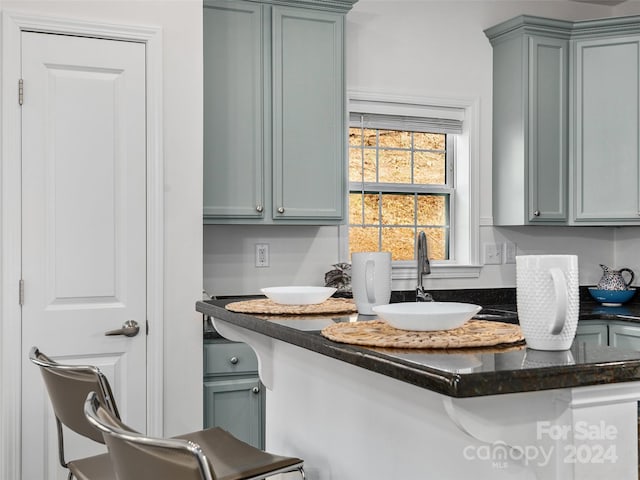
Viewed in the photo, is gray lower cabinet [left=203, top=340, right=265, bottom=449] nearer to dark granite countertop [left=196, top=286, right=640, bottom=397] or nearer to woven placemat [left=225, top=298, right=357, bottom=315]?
woven placemat [left=225, top=298, right=357, bottom=315]

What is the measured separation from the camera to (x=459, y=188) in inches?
159

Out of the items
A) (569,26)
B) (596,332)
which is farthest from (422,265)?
(569,26)

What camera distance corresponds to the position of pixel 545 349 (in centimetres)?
108

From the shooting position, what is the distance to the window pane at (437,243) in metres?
4.00

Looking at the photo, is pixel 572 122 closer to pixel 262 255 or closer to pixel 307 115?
pixel 307 115

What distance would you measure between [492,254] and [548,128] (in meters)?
0.77

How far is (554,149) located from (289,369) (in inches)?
97.5

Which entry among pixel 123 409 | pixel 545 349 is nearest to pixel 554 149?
pixel 123 409

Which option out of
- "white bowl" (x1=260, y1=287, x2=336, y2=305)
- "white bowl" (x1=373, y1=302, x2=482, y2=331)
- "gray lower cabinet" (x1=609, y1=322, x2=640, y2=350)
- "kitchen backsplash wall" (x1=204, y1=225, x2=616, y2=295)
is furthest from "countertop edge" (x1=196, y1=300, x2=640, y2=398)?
"gray lower cabinet" (x1=609, y1=322, x2=640, y2=350)

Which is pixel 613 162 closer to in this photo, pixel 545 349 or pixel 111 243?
pixel 111 243

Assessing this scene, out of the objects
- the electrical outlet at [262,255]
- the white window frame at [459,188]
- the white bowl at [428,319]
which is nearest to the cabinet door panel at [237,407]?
the electrical outlet at [262,255]

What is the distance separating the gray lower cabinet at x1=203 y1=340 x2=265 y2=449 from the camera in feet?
9.50

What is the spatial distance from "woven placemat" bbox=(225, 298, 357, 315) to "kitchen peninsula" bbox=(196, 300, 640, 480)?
5 centimetres

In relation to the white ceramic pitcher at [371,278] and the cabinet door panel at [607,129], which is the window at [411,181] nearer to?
the cabinet door panel at [607,129]
